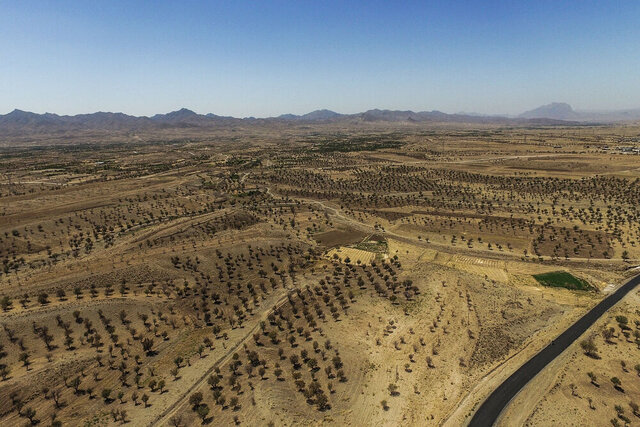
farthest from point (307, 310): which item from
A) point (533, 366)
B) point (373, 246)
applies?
point (373, 246)

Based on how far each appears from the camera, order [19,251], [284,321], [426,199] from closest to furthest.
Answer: [284,321] < [19,251] < [426,199]

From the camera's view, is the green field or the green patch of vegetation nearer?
the green field

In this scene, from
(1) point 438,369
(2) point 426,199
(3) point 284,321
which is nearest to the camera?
(1) point 438,369

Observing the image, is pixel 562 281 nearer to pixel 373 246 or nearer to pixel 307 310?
pixel 373 246

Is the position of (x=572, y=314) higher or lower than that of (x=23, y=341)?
lower

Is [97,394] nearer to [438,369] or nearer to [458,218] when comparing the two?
[438,369]

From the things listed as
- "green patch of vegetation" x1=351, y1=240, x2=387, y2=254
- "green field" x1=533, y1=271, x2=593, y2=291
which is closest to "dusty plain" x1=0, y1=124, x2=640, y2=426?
"green patch of vegetation" x1=351, y1=240, x2=387, y2=254

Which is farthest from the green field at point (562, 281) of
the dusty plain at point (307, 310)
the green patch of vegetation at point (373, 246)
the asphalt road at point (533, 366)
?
the green patch of vegetation at point (373, 246)

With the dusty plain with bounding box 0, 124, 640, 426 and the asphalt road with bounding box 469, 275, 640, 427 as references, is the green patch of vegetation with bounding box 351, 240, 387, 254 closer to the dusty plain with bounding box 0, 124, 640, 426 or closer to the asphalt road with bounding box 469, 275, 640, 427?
the dusty plain with bounding box 0, 124, 640, 426

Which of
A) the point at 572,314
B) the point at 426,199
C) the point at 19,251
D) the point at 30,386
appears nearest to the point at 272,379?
the point at 30,386
